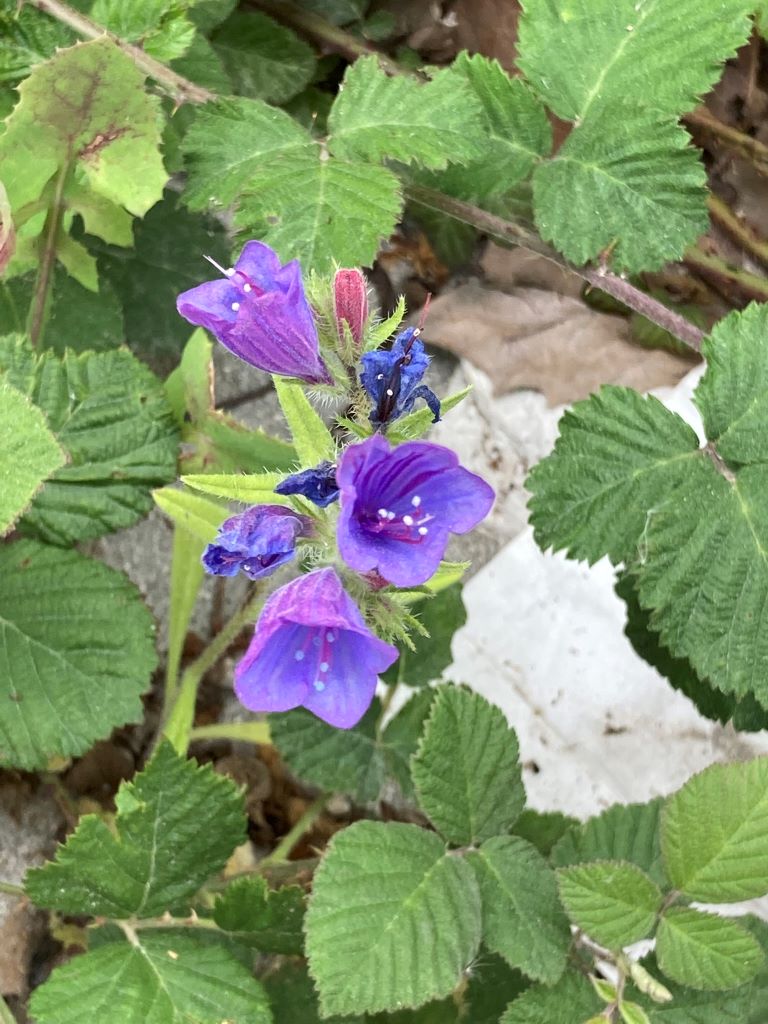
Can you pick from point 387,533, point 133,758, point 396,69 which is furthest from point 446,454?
point 133,758

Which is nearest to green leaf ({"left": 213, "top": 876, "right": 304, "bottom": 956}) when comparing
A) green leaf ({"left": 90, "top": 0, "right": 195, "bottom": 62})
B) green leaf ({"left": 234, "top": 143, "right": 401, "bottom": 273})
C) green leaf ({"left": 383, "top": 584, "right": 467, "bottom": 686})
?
green leaf ({"left": 383, "top": 584, "right": 467, "bottom": 686})

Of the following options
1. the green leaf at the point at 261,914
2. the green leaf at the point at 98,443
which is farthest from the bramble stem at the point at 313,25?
the green leaf at the point at 261,914

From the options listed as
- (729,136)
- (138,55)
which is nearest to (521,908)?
(138,55)

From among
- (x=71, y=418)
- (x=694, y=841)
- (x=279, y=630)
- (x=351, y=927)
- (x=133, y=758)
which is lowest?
(x=133, y=758)

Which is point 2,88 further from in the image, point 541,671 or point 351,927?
point 541,671

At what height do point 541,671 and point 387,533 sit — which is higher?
point 387,533
